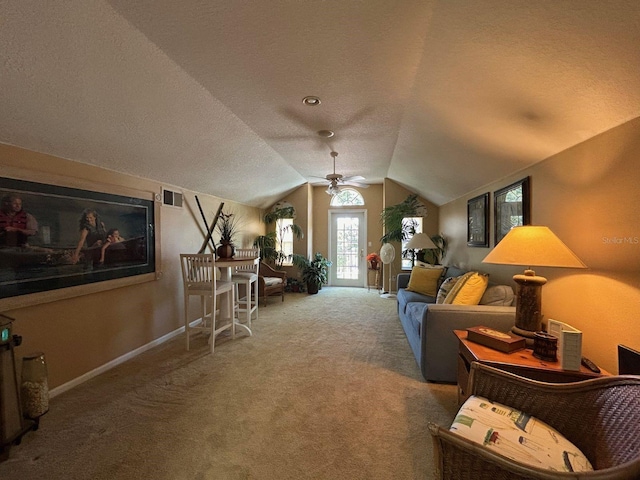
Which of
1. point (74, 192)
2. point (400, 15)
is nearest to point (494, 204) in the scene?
point (400, 15)

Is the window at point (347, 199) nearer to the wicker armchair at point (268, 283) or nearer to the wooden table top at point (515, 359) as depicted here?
the wicker armchair at point (268, 283)

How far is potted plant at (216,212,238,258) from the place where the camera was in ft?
11.3

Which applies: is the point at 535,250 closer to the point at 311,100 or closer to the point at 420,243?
the point at 311,100

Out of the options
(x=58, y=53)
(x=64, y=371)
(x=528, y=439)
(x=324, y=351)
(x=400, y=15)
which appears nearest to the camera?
(x=528, y=439)

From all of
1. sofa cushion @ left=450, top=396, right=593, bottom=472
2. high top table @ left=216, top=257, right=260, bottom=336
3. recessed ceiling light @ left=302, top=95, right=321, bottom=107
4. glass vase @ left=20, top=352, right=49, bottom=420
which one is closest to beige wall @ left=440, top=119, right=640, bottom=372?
sofa cushion @ left=450, top=396, right=593, bottom=472

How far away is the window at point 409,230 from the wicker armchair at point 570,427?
4374 mm

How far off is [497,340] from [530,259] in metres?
0.56

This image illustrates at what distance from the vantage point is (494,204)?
3.28 meters

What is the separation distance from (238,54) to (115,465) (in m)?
2.72

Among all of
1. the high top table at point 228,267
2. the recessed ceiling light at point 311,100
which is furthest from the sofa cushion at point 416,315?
the recessed ceiling light at point 311,100

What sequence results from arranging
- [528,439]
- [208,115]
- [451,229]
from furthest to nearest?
[451,229]
[208,115]
[528,439]

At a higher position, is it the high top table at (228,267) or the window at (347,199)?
the window at (347,199)

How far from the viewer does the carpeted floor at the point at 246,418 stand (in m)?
1.59

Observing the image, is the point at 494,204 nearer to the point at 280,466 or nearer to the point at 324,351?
the point at 324,351
